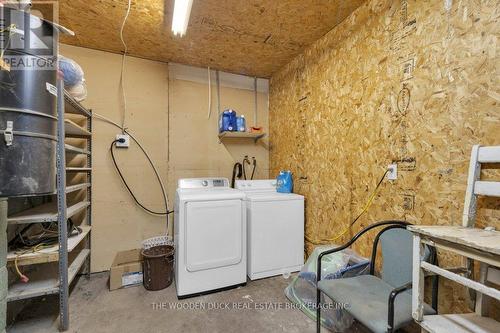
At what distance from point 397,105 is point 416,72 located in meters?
0.23

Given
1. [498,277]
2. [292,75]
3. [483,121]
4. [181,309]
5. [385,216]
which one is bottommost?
[181,309]

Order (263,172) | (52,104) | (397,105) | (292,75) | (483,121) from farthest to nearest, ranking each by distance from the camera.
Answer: (263,172) → (292,75) → (397,105) → (52,104) → (483,121)

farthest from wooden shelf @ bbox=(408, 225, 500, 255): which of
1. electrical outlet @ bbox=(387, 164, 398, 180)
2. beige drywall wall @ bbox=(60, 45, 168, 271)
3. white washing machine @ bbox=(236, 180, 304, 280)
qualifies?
beige drywall wall @ bbox=(60, 45, 168, 271)

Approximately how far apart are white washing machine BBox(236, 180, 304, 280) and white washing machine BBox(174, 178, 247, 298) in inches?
5.5

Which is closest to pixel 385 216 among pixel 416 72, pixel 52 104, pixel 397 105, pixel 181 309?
pixel 397 105

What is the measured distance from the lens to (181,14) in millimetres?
1886

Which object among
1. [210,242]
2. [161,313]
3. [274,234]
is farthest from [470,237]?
[161,313]

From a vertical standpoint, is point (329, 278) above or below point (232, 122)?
below

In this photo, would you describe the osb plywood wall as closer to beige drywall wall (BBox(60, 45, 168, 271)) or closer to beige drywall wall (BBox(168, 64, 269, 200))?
beige drywall wall (BBox(168, 64, 269, 200))

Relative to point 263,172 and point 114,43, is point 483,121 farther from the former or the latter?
point 114,43

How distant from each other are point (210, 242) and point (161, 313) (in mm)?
676

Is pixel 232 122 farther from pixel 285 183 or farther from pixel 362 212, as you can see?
pixel 362 212

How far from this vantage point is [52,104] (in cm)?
148

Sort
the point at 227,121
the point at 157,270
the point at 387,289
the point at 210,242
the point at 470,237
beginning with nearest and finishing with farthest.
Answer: the point at 470,237 → the point at 387,289 → the point at 210,242 → the point at 157,270 → the point at 227,121
